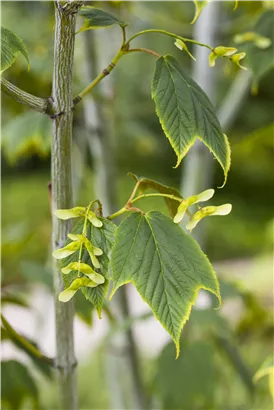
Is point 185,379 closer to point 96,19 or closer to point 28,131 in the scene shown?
point 28,131

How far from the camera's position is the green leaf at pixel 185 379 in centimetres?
82

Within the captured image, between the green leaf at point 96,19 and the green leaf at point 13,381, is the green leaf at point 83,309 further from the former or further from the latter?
the green leaf at point 96,19

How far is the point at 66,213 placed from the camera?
13.9 inches

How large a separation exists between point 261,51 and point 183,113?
13.3 inches

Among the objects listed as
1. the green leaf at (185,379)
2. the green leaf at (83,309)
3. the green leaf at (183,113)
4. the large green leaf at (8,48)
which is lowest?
the green leaf at (185,379)

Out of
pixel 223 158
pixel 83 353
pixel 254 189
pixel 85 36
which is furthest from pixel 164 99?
pixel 254 189

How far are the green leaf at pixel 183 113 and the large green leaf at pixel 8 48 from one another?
3.8 inches

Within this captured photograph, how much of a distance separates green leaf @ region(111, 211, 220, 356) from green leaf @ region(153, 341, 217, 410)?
0.50m

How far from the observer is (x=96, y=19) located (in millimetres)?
373

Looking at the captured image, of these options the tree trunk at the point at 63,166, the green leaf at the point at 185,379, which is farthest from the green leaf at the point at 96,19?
the green leaf at the point at 185,379

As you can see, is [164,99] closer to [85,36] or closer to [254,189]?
[85,36]

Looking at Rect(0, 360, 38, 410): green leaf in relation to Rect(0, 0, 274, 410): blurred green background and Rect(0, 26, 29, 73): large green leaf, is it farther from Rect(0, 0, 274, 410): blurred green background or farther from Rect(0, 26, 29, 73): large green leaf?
Rect(0, 26, 29, 73): large green leaf

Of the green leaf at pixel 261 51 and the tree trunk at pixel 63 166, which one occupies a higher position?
→ the green leaf at pixel 261 51

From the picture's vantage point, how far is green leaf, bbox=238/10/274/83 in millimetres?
608
